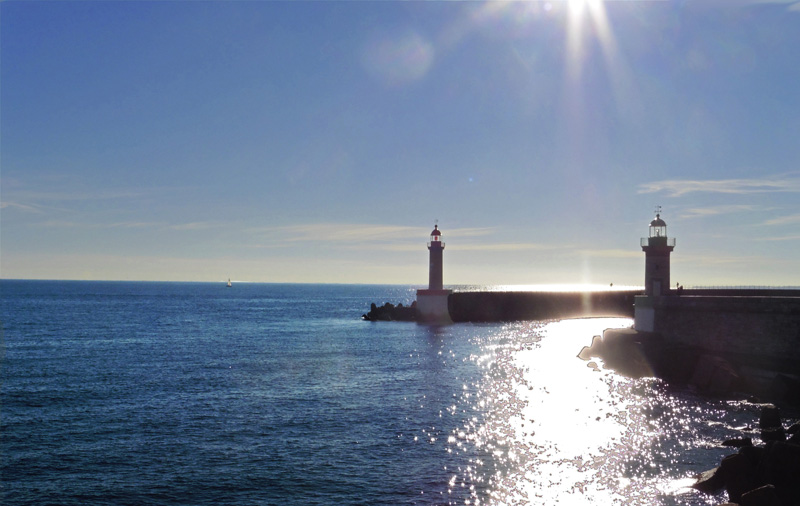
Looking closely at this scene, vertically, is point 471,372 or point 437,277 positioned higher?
point 437,277

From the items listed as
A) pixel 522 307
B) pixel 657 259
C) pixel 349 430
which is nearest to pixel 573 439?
pixel 349 430

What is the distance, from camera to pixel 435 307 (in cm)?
8012

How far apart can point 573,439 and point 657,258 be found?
1026 inches

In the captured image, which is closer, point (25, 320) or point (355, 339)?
point (355, 339)

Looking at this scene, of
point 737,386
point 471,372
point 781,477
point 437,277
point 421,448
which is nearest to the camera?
point 781,477

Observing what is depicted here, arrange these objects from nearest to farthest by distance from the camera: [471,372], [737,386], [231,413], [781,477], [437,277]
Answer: [781,477], [231,413], [737,386], [471,372], [437,277]

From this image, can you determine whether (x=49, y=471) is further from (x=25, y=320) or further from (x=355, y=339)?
(x=25, y=320)

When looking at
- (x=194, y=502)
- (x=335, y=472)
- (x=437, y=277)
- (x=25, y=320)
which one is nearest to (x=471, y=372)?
(x=335, y=472)

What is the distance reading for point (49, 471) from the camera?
2058 centimetres

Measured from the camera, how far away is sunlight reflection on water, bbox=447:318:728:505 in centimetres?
1894

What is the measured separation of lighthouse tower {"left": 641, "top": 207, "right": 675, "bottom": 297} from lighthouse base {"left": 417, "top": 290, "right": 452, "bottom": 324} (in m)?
36.7

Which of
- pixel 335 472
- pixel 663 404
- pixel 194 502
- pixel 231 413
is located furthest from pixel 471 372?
pixel 194 502

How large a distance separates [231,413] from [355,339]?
1298 inches

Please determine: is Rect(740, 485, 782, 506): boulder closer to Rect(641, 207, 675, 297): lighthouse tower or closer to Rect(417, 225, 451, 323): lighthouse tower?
Rect(641, 207, 675, 297): lighthouse tower
